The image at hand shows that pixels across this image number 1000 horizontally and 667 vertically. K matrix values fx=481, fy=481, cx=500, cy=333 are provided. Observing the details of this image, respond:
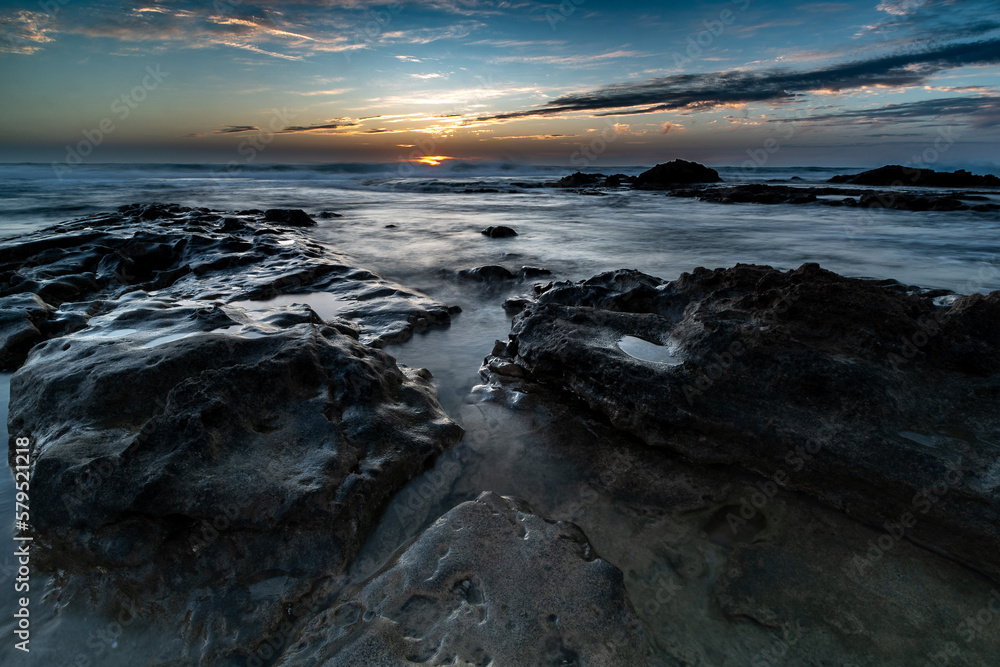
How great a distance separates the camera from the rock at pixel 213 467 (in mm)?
1879

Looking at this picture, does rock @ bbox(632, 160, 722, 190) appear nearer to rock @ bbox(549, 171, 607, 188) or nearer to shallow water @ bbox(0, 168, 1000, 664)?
rock @ bbox(549, 171, 607, 188)

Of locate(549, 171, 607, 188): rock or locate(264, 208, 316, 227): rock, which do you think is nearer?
locate(264, 208, 316, 227): rock

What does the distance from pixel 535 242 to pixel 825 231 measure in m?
7.10

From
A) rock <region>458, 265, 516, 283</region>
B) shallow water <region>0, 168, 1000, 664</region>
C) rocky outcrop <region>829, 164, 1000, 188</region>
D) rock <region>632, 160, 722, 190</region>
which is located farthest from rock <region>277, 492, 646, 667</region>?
rocky outcrop <region>829, 164, 1000, 188</region>

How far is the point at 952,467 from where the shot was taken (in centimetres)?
211

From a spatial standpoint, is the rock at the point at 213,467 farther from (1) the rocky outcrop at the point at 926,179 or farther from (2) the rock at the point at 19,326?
(1) the rocky outcrop at the point at 926,179

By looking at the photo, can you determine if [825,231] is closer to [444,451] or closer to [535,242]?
[535,242]

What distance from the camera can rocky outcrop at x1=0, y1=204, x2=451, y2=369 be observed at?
15.0 ft

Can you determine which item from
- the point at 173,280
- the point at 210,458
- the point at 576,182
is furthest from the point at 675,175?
the point at 210,458

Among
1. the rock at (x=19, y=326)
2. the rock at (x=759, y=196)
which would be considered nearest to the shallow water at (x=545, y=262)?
the rock at (x=19, y=326)

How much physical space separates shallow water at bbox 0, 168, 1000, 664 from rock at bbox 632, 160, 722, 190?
369 inches

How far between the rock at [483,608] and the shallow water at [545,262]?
19cm

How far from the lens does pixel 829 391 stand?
8.27 ft

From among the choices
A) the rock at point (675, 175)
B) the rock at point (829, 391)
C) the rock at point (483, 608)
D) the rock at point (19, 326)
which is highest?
the rock at point (675, 175)
